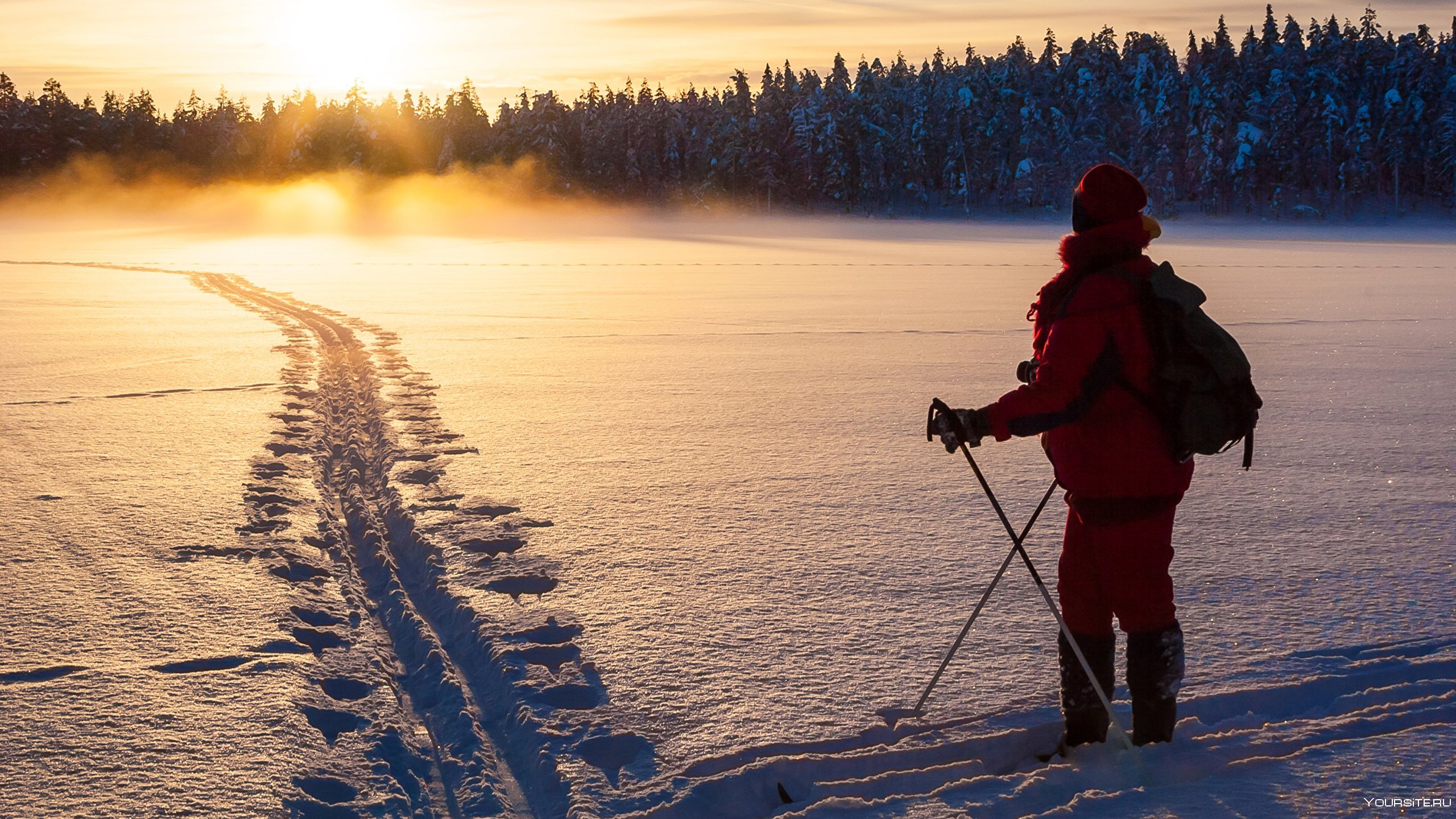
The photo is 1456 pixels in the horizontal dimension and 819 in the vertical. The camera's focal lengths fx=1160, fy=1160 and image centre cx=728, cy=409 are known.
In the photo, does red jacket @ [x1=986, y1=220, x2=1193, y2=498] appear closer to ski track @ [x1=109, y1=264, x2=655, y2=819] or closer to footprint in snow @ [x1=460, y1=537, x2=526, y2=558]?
ski track @ [x1=109, y1=264, x2=655, y2=819]

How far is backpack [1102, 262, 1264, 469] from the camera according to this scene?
8.38 feet

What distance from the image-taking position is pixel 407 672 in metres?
3.45

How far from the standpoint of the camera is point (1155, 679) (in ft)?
9.38

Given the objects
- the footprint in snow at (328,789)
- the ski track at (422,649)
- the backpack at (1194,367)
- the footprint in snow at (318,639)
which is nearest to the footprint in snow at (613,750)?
the ski track at (422,649)

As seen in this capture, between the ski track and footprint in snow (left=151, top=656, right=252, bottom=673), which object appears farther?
footprint in snow (left=151, top=656, right=252, bottom=673)

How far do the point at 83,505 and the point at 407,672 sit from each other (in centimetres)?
260

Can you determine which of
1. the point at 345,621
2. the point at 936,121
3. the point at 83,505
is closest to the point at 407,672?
the point at 345,621

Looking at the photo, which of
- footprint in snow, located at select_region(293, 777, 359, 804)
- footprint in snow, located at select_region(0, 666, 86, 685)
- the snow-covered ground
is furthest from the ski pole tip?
footprint in snow, located at select_region(0, 666, 86, 685)

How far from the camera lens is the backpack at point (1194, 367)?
2.55 meters

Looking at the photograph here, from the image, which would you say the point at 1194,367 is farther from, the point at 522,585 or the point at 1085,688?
the point at 522,585

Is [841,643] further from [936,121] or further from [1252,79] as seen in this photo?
[1252,79]

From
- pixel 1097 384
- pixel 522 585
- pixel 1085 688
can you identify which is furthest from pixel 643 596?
pixel 1097 384

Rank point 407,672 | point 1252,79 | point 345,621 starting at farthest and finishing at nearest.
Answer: point 1252,79
point 345,621
point 407,672

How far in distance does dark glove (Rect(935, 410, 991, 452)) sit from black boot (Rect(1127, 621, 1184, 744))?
654 mm
